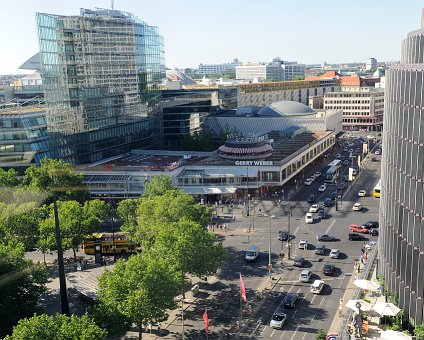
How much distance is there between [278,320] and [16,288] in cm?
2808

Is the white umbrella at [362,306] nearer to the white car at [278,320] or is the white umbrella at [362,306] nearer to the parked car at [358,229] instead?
the white car at [278,320]

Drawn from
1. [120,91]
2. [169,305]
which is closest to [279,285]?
[169,305]

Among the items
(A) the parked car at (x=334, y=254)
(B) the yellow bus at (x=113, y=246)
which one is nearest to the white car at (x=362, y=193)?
(A) the parked car at (x=334, y=254)

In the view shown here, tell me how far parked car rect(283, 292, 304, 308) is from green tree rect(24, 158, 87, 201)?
2034 inches

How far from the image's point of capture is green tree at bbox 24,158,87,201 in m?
94.4

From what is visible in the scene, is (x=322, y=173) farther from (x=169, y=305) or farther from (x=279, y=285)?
(x=169, y=305)

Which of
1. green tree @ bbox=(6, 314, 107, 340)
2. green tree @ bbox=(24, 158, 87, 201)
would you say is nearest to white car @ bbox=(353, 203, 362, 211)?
green tree @ bbox=(24, 158, 87, 201)

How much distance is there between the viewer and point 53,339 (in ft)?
123

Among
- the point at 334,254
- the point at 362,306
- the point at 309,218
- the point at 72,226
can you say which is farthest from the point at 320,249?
the point at 72,226

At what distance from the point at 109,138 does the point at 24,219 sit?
60.5 meters

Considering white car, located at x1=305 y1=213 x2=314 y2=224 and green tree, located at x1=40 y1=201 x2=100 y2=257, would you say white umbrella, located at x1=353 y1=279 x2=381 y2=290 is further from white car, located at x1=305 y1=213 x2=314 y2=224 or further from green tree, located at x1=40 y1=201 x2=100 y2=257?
white car, located at x1=305 y1=213 x2=314 y2=224

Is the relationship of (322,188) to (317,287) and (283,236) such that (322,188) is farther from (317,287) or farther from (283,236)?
(317,287)

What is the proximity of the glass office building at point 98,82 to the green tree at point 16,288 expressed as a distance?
203ft

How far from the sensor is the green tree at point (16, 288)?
48.8 m
